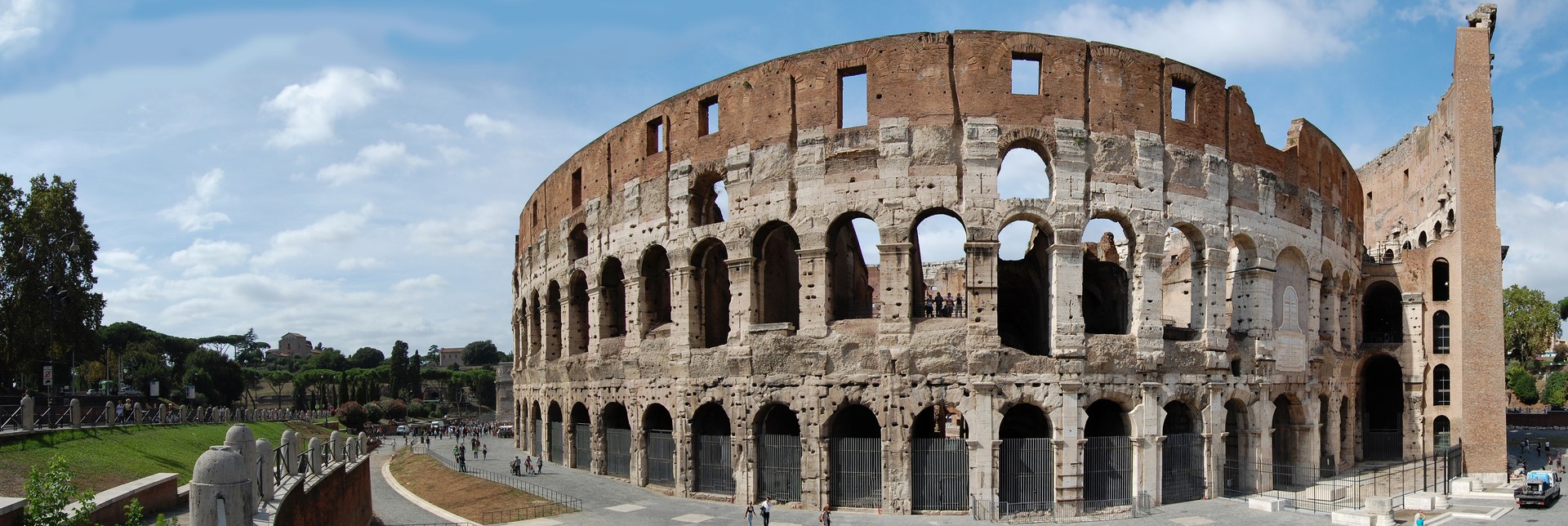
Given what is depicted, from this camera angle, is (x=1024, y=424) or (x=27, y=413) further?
(x=1024, y=424)

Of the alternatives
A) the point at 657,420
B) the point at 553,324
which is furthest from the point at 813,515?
the point at 553,324

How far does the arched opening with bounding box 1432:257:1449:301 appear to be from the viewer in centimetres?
3005

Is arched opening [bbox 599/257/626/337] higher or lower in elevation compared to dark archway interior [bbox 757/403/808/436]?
higher

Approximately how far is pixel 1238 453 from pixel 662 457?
13.7m

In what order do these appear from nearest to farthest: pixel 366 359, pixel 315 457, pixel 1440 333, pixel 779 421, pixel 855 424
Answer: pixel 315 457, pixel 855 424, pixel 779 421, pixel 1440 333, pixel 366 359

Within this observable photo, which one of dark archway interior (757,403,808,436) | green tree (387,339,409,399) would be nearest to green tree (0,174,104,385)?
dark archway interior (757,403,808,436)

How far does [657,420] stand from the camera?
2675 cm

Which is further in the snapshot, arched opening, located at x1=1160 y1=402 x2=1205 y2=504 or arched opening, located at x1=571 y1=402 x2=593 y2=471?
arched opening, located at x1=571 y1=402 x2=593 y2=471

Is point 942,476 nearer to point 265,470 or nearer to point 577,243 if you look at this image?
point 265,470

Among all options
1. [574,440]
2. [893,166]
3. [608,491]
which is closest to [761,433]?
[608,491]

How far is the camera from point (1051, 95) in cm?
2142

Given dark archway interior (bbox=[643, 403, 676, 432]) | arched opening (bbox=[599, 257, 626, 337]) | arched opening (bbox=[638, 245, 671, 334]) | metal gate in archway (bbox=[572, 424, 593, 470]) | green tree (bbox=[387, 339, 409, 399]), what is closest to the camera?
dark archway interior (bbox=[643, 403, 676, 432])

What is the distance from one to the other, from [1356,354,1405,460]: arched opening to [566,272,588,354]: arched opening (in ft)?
77.3

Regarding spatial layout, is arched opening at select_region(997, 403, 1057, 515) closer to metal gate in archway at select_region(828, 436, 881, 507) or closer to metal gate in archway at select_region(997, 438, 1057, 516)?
metal gate in archway at select_region(997, 438, 1057, 516)
